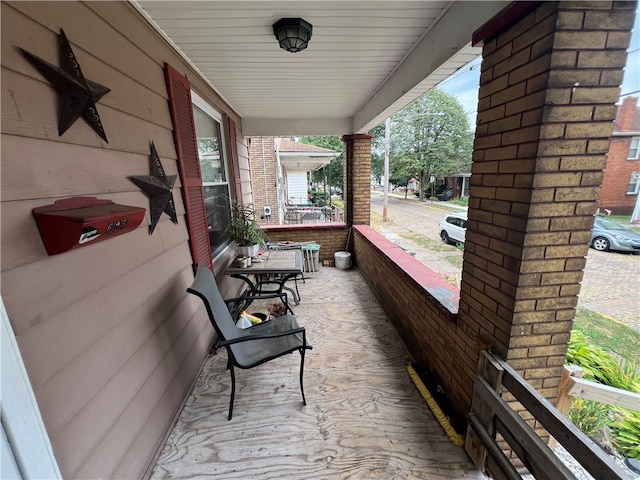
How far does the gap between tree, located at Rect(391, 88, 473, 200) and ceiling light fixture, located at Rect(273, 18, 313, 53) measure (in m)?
13.5

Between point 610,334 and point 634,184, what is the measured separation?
165cm

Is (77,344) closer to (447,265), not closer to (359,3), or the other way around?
(359,3)

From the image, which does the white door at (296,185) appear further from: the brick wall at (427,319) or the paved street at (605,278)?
the brick wall at (427,319)

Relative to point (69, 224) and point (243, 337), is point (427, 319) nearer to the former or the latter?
point (243, 337)

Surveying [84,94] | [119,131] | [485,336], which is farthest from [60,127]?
[485,336]

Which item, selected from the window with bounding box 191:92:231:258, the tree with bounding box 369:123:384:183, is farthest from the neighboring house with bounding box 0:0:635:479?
the tree with bounding box 369:123:384:183

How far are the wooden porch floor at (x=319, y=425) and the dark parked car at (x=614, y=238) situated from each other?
453 centimetres

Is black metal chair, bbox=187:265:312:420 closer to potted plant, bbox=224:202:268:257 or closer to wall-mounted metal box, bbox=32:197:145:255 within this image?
wall-mounted metal box, bbox=32:197:145:255

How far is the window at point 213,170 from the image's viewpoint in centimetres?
267

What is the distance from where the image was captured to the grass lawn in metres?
2.45

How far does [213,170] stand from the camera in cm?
312

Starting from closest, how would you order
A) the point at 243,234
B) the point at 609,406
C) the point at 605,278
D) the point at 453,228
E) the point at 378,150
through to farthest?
the point at 609,406 < the point at 243,234 < the point at 605,278 < the point at 453,228 < the point at 378,150

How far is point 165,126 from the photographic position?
1782mm

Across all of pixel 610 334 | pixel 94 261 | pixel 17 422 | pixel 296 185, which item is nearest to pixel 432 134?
pixel 296 185
